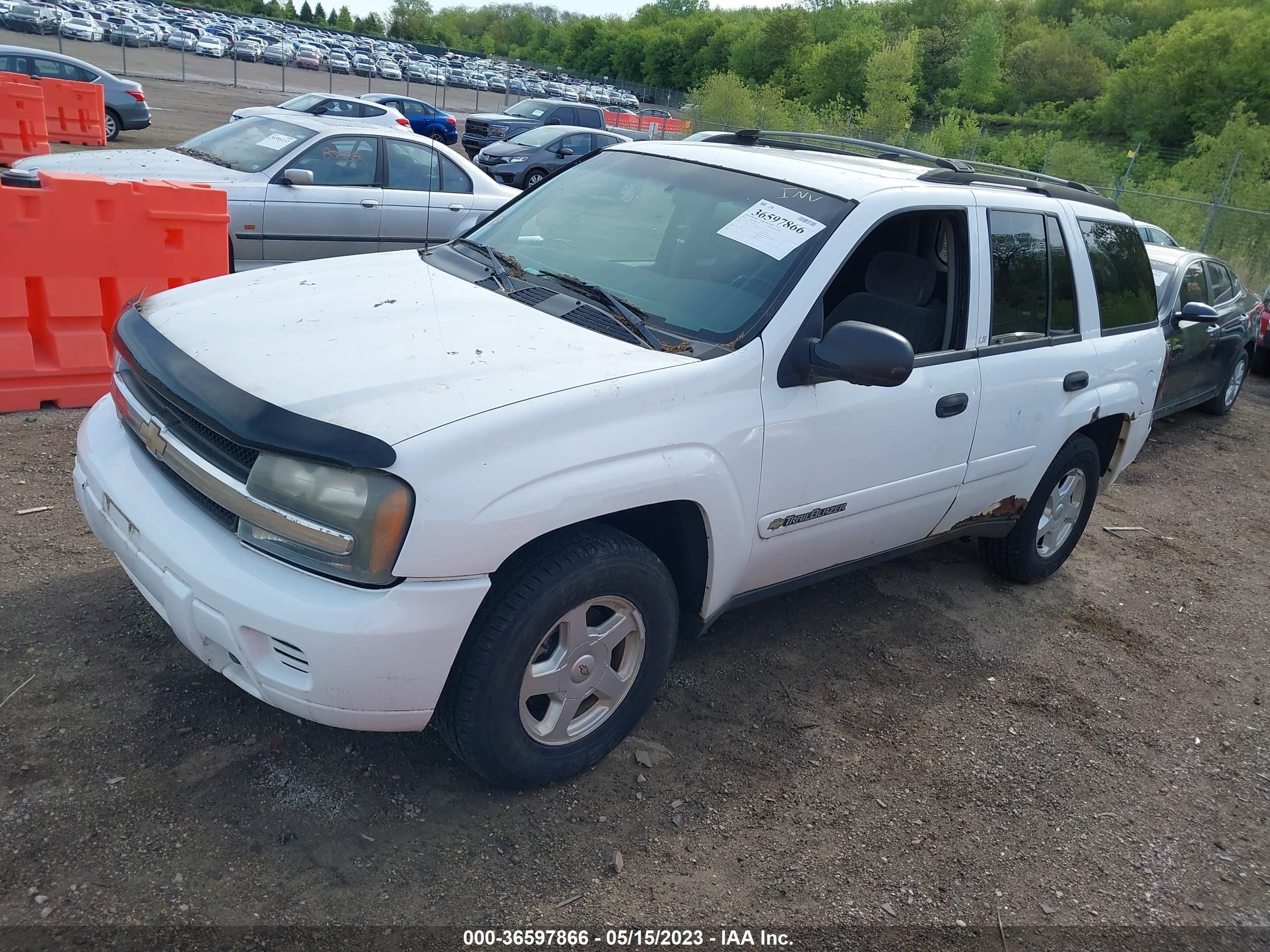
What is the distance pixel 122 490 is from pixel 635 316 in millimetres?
1659

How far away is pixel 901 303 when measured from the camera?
386cm

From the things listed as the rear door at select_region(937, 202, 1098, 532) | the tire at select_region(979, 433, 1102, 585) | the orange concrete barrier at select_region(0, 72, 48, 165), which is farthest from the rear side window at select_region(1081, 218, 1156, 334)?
the orange concrete barrier at select_region(0, 72, 48, 165)

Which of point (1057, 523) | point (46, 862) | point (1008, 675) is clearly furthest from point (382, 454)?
point (1057, 523)

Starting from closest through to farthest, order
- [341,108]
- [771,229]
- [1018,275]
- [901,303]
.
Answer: [771,229] < [901,303] < [1018,275] < [341,108]

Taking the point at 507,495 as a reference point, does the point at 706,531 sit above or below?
below

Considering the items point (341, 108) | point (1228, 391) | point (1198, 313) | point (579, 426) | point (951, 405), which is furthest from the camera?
point (341, 108)

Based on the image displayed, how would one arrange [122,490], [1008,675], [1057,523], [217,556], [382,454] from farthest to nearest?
[1057,523] < [1008,675] < [122,490] < [217,556] < [382,454]

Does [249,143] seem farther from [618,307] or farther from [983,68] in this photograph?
[983,68]

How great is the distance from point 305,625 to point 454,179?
785 centimetres

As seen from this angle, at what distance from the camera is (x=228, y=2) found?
109 meters

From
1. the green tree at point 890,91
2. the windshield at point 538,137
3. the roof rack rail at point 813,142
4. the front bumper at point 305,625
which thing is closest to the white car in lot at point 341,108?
the windshield at point 538,137

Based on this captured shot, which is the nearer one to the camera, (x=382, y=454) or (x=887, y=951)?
(x=382, y=454)

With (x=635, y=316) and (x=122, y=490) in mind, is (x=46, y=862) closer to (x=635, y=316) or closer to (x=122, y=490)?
(x=122, y=490)

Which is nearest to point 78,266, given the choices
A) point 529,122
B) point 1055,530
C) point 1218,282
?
point 1055,530
